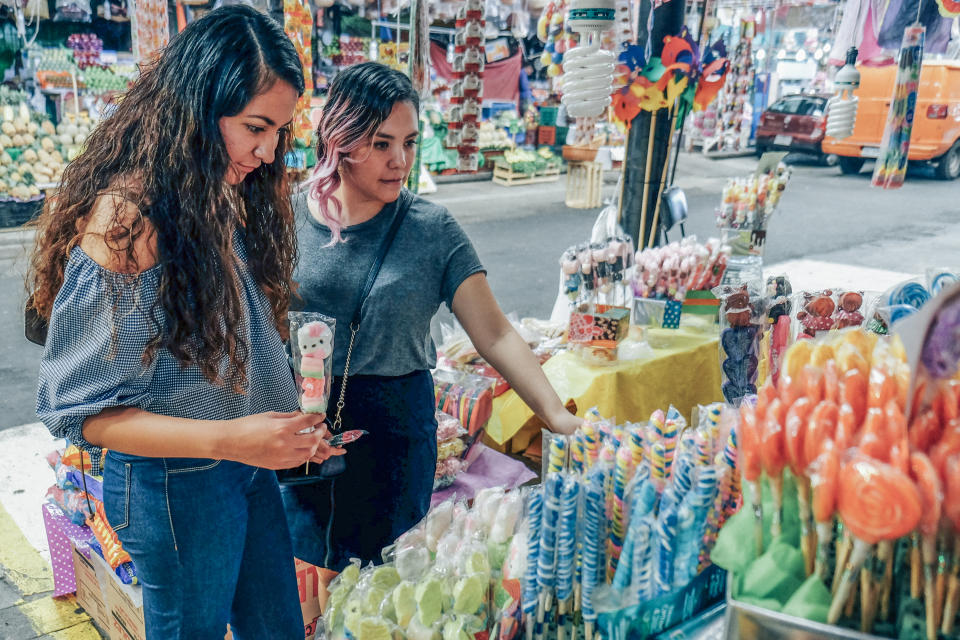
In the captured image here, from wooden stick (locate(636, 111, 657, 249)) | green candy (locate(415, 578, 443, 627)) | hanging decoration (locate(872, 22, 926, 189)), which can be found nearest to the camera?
green candy (locate(415, 578, 443, 627))

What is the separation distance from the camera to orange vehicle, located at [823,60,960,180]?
1112cm

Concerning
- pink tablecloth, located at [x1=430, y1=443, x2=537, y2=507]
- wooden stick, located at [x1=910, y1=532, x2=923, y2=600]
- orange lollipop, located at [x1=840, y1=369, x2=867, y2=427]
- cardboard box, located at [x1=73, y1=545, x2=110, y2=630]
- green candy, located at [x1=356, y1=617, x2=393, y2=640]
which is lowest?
cardboard box, located at [x1=73, y1=545, x2=110, y2=630]

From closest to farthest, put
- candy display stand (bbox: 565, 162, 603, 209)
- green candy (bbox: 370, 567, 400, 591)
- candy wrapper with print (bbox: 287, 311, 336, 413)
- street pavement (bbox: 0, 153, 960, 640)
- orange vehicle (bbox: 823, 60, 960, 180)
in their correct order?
green candy (bbox: 370, 567, 400, 591) < candy wrapper with print (bbox: 287, 311, 336, 413) < street pavement (bbox: 0, 153, 960, 640) < candy display stand (bbox: 565, 162, 603, 209) < orange vehicle (bbox: 823, 60, 960, 180)

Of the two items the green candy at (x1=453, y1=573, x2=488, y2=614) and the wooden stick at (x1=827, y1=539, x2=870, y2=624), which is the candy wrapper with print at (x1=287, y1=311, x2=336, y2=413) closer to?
the green candy at (x1=453, y1=573, x2=488, y2=614)

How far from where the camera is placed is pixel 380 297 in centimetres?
192

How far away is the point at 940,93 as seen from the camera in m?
11.4

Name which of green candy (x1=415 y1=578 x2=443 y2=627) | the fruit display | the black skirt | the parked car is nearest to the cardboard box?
the black skirt

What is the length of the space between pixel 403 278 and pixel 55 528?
65.5 inches

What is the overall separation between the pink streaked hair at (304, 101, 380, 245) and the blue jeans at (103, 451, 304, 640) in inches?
27.3

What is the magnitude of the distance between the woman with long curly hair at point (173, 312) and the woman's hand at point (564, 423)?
0.59m

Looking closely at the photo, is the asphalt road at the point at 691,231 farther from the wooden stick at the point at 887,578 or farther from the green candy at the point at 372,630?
the wooden stick at the point at 887,578

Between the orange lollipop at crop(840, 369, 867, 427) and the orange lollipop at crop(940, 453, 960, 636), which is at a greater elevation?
the orange lollipop at crop(840, 369, 867, 427)

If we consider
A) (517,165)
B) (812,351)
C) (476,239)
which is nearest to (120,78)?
(476,239)

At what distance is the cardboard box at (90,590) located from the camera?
8.18ft
